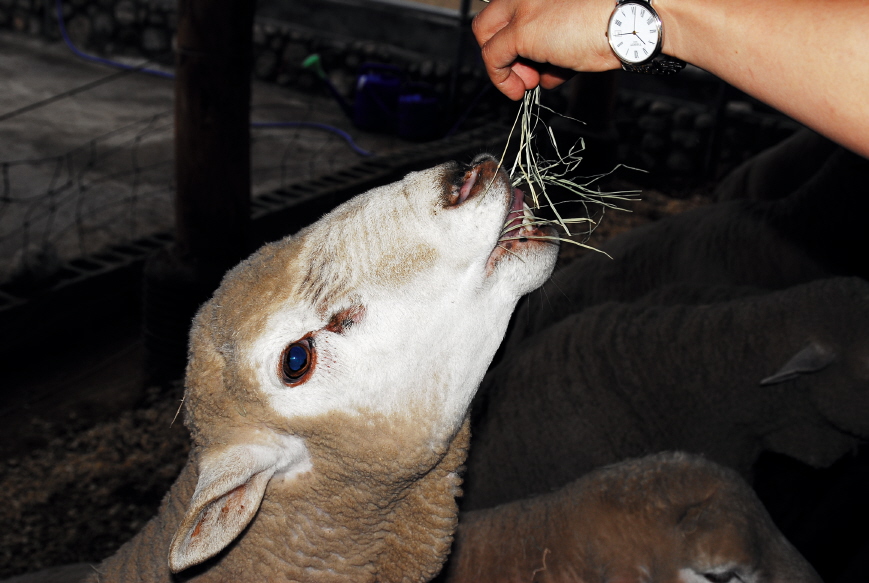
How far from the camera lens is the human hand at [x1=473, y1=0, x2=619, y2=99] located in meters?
1.30

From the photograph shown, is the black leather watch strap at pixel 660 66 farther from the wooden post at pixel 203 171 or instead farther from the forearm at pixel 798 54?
the wooden post at pixel 203 171

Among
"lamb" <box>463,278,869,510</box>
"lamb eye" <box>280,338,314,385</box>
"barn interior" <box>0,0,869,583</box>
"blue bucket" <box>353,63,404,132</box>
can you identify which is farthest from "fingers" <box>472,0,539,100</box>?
"blue bucket" <box>353,63,404,132</box>

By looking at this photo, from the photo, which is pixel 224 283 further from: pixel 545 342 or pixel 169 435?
pixel 169 435

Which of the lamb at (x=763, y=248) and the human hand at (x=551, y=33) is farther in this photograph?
the lamb at (x=763, y=248)

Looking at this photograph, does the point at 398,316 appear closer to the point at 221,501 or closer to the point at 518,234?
the point at 518,234

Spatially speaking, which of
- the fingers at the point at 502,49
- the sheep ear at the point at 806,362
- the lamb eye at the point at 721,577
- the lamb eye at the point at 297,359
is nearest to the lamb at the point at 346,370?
the lamb eye at the point at 297,359

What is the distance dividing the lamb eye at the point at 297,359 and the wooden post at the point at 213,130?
2.85 m

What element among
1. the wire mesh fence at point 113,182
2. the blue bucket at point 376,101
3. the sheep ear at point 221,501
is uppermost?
the sheep ear at point 221,501

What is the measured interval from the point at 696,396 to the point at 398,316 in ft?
6.66

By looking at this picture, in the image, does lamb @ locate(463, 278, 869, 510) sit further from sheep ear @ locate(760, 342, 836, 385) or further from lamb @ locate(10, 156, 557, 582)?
lamb @ locate(10, 156, 557, 582)

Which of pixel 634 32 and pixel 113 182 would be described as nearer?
pixel 634 32

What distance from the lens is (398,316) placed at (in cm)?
151

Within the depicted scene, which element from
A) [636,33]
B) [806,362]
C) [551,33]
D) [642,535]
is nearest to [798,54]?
[636,33]

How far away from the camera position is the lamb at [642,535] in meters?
1.95
